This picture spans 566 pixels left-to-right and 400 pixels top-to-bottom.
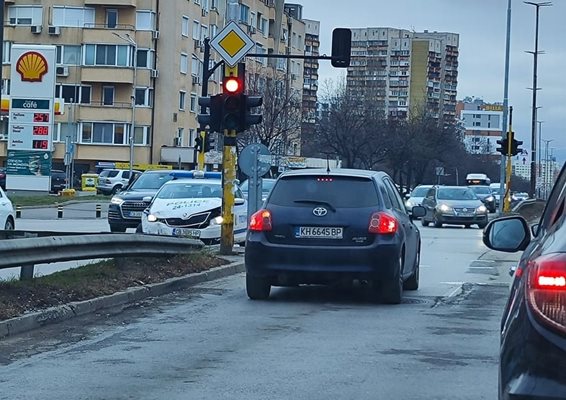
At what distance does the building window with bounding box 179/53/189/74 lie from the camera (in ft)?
241

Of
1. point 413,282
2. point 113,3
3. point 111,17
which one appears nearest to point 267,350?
point 413,282

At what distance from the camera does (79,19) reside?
237ft

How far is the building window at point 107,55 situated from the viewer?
234ft

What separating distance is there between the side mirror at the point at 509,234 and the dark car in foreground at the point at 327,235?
691cm

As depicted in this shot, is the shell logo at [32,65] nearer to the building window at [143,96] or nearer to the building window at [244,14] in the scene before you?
the building window at [143,96]

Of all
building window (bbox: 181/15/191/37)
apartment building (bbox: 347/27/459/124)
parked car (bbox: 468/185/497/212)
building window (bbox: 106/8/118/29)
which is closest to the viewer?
parked car (bbox: 468/185/497/212)

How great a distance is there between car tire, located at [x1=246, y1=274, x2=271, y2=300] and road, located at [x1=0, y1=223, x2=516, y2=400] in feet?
0.43

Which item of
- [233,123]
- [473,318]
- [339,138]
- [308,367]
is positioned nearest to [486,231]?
[308,367]

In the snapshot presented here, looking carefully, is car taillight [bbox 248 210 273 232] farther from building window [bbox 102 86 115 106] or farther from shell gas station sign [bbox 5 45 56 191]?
building window [bbox 102 86 115 106]

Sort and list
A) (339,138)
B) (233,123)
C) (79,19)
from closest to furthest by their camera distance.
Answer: (233,123), (339,138), (79,19)

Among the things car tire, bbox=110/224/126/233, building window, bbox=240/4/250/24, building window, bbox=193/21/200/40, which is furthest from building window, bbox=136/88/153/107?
car tire, bbox=110/224/126/233

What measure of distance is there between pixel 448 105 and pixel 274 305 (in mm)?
149501

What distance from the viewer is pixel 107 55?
71.6 metres

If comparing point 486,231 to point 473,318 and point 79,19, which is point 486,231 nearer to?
point 473,318
